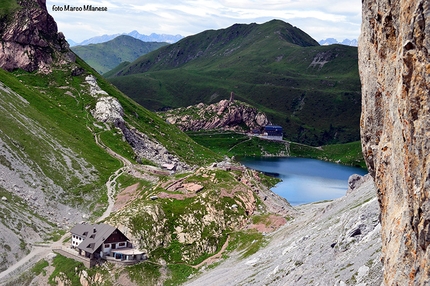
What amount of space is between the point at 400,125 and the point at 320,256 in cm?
3455

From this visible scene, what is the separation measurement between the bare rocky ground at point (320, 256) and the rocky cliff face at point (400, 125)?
16.4 meters

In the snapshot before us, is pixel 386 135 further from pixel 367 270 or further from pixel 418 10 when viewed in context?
pixel 367 270

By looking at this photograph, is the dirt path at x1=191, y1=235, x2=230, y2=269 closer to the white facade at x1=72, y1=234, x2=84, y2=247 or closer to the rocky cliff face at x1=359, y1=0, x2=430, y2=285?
the white facade at x1=72, y1=234, x2=84, y2=247

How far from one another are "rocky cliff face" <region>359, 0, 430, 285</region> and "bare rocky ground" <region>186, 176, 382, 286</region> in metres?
16.4

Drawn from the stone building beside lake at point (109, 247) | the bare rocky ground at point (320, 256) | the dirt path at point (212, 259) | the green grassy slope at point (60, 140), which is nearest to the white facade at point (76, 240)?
the stone building beside lake at point (109, 247)

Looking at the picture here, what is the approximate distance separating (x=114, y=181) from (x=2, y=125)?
112 ft

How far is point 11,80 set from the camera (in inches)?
7042

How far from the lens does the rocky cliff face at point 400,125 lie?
17.0 meters

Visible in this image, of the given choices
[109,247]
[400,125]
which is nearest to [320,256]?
[400,125]

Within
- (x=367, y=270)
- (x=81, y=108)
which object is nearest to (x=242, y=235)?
(x=367, y=270)

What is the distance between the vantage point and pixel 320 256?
168 feet

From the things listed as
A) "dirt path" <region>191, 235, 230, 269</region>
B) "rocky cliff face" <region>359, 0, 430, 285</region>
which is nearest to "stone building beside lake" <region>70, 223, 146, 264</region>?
"dirt path" <region>191, 235, 230, 269</region>

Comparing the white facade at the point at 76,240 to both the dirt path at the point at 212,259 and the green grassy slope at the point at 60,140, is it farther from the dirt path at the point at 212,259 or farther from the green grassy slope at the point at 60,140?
the green grassy slope at the point at 60,140

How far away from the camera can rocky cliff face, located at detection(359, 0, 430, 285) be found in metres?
17.0
